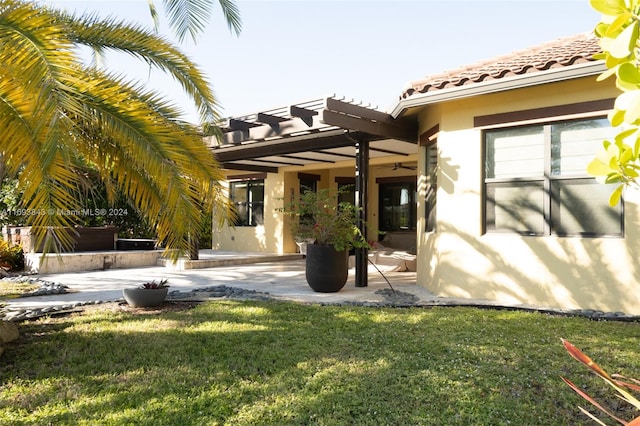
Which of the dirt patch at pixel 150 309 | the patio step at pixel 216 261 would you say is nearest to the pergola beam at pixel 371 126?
the dirt patch at pixel 150 309

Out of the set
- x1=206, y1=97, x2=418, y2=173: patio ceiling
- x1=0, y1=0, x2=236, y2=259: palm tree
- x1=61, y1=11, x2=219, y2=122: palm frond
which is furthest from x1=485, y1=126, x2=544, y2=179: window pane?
x1=61, y1=11, x2=219, y2=122: palm frond

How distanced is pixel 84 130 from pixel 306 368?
3648 mm

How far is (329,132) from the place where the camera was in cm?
968

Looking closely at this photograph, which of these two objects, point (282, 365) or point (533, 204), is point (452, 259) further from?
point (282, 365)

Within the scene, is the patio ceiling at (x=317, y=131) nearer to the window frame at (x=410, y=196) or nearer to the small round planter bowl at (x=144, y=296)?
the small round planter bowl at (x=144, y=296)

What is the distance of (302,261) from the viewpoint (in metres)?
16.1

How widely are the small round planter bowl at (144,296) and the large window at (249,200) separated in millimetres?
10340

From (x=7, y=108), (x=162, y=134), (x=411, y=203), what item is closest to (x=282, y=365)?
(x=162, y=134)

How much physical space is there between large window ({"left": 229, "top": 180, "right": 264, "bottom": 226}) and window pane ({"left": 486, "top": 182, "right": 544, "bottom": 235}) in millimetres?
11373

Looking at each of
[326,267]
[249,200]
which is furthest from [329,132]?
[249,200]

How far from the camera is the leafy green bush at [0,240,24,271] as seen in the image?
12391mm

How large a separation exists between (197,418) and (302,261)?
Result: 12.5m

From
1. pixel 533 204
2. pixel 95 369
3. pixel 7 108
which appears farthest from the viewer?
pixel 533 204

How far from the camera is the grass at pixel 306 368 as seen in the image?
3.61 metres
